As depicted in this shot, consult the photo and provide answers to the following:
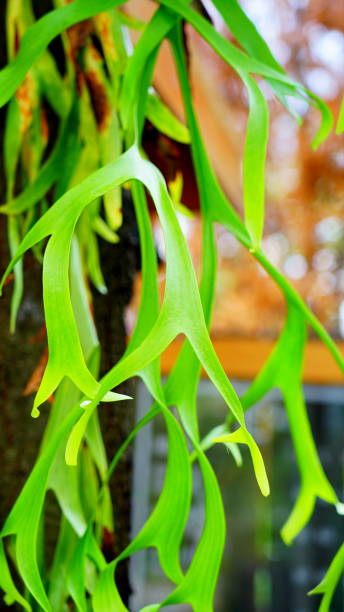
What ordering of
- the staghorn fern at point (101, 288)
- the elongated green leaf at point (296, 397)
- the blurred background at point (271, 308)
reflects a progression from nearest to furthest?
1. the staghorn fern at point (101, 288)
2. the elongated green leaf at point (296, 397)
3. the blurred background at point (271, 308)

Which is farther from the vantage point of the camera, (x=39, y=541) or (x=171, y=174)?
(x=171, y=174)

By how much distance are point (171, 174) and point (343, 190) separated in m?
4.67

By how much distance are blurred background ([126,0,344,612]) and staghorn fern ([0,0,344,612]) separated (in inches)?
3.8

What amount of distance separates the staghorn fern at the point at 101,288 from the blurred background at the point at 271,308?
97 mm

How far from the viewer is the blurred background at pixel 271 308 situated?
1.36 meters

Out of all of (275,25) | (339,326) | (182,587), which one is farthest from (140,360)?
(275,25)

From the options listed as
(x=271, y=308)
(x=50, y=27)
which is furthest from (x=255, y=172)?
(x=271, y=308)

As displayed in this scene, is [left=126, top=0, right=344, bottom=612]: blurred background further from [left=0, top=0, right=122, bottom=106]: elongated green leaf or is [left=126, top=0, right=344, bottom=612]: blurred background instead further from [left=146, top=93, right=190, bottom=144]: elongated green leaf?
[left=0, top=0, right=122, bottom=106]: elongated green leaf

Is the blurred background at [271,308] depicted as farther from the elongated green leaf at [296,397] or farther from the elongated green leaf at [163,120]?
the elongated green leaf at [296,397]

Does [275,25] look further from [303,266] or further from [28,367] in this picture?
[28,367]

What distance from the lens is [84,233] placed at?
56 centimetres

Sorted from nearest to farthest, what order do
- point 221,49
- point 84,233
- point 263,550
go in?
point 221,49 < point 84,233 < point 263,550

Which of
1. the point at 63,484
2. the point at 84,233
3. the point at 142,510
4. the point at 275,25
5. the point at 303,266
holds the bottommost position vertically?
the point at 142,510

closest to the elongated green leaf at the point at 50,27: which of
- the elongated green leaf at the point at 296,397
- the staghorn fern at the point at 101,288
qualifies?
the staghorn fern at the point at 101,288
